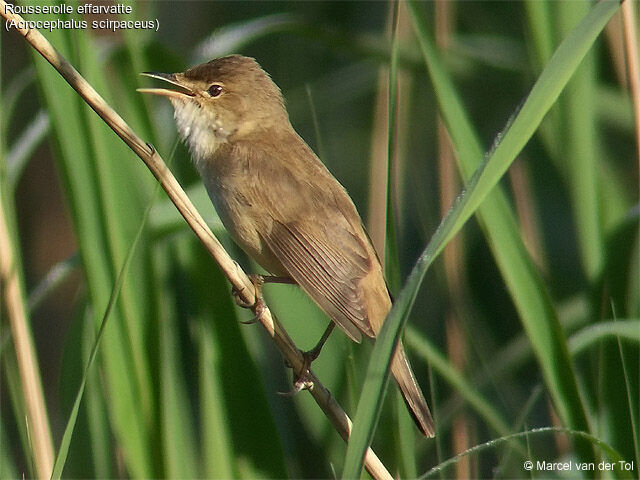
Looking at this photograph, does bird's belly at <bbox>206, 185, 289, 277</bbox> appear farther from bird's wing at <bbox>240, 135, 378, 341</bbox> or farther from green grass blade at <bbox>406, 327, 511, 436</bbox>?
green grass blade at <bbox>406, 327, 511, 436</bbox>

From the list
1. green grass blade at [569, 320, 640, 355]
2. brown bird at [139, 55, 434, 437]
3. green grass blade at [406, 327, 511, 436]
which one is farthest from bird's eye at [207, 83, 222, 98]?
green grass blade at [569, 320, 640, 355]

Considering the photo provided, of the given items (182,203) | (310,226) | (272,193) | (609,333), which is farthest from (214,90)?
(609,333)

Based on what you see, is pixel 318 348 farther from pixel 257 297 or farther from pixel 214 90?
pixel 214 90

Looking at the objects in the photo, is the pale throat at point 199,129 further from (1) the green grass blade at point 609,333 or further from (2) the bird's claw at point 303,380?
(1) the green grass blade at point 609,333

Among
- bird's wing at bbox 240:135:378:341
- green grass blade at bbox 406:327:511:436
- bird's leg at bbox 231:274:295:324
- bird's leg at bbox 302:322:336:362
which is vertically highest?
bird's wing at bbox 240:135:378:341

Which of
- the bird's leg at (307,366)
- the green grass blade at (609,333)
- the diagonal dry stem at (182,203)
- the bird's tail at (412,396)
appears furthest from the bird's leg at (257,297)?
the green grass blade at (609,333)

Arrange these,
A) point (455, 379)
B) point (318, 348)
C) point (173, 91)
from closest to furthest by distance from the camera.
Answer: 1. point (455, 379)
2. point (318, 348)
3. point (173, 91)

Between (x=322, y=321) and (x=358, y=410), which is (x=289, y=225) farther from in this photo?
(x=358, y=410)
